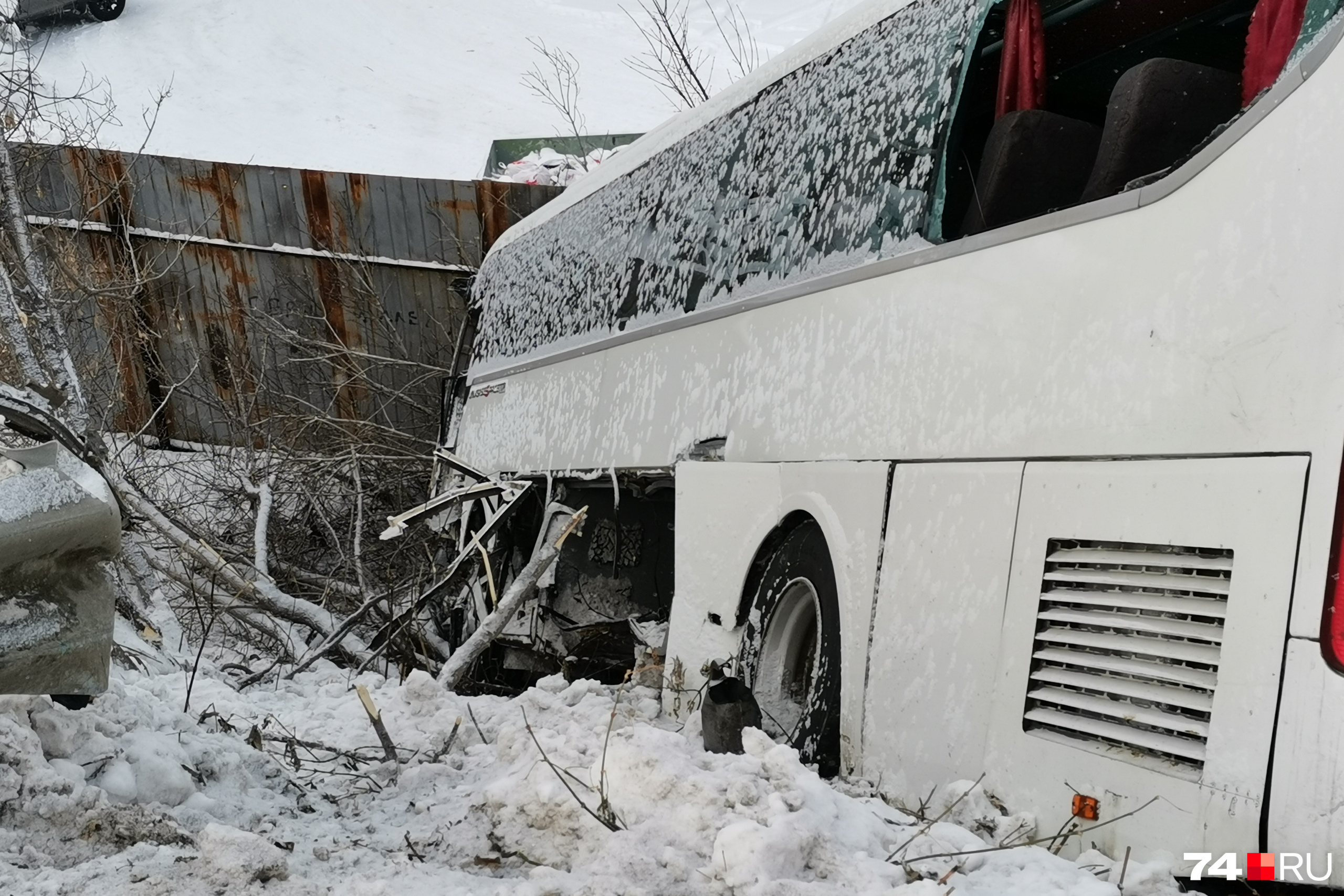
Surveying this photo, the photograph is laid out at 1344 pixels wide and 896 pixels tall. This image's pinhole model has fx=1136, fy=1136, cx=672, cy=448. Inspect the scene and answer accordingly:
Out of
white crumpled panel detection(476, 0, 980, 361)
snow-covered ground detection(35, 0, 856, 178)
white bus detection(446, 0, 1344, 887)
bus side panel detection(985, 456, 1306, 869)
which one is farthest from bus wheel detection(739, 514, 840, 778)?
snow-covered ground detection(35, 0, 856, 178)

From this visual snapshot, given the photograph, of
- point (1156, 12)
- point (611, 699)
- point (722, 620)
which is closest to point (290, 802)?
point (611, 699)

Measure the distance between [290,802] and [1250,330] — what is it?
2.59 m

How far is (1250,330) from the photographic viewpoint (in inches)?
78.4

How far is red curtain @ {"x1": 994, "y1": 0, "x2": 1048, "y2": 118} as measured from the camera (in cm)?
324

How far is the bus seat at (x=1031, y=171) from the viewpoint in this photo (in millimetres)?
3072

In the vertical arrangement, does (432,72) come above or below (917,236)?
above

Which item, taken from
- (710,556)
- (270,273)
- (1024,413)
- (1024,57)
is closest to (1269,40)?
(1024,57)

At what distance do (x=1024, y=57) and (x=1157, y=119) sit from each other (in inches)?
24.1

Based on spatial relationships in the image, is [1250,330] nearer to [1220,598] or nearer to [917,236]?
[1220,598]

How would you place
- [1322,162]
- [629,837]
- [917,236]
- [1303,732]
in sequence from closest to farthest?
[1303,732]
[1322,162]
[629,837]
[917,236]

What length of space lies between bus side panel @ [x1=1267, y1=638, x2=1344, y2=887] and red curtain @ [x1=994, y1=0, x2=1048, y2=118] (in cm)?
193

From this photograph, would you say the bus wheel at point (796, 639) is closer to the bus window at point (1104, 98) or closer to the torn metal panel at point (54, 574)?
the bus window at point (1104, 98)

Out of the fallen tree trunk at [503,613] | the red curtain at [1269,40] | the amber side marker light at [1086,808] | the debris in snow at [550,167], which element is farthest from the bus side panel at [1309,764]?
the debris in snow at [550,167]

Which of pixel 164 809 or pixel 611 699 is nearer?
pixel 164 809
